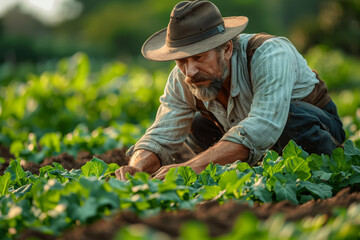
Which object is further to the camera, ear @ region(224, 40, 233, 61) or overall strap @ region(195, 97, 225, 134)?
overall strap @ region(195, 97, 225, 134)

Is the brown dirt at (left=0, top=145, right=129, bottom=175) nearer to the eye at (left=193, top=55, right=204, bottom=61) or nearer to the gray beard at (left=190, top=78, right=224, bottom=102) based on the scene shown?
the gray beard at (left=190, top=78, right=224, bottom=102)

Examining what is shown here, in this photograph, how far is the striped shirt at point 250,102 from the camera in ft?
10.9

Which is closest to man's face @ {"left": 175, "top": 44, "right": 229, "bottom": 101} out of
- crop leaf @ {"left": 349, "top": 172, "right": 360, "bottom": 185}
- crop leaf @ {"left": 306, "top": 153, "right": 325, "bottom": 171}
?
crop leaf @ {"left": 306, "top": 153, "right": 325, "bottom": 171}

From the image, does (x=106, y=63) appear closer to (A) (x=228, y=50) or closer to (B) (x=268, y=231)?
(A) (x=228, y=50)

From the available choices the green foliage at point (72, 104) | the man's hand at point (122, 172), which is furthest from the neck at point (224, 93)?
the green foliage at point (72, 104)

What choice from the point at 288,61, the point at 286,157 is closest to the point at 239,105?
the point at 288,61

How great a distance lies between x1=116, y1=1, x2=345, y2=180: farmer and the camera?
3.32 metres

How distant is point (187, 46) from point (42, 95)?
390 cm

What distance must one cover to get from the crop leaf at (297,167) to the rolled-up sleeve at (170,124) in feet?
3.62

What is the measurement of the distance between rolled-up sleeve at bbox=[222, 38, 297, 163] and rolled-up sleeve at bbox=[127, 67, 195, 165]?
575 mm

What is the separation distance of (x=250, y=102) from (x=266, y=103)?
0.38 metres

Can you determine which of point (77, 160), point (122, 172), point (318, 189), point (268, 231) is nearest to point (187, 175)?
point (122, 172)

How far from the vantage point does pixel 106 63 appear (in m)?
16.8

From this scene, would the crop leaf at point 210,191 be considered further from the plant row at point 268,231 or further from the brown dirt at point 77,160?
the brown dirt at point 77,160
